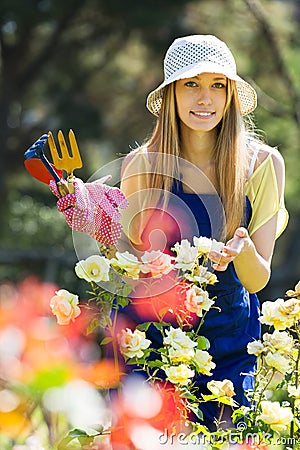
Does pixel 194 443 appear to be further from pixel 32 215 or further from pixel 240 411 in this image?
pixel 32 215

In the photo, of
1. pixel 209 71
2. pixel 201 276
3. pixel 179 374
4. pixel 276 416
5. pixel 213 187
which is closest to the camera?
pixel 276 416

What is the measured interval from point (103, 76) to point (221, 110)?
7.66 meters

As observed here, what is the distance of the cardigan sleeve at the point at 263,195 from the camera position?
78.0 inches

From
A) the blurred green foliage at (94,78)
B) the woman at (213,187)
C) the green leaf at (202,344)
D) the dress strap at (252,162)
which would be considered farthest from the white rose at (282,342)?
the blurred green foliage at (94,78)

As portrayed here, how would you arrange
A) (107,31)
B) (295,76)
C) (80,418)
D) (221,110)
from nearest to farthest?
1. (80,418)
2. (221,110)
3. (295,76)
4. (107,31)

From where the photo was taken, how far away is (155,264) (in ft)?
4.94

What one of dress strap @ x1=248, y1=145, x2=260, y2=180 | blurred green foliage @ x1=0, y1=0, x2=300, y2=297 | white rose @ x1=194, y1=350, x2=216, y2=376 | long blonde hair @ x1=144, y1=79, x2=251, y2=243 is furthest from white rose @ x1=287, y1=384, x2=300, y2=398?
blurred green foliage @ x1=0, y1=0, x2=300, y2=297

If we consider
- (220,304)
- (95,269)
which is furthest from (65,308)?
(220,304)

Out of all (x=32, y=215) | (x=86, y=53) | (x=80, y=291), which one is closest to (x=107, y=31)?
(x=86, y=53)

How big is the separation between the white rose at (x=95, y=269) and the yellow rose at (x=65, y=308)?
0.07 meters

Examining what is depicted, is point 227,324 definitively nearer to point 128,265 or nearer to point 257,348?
point 257,348

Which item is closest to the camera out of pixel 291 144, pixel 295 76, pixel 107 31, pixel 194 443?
pixel 194 443

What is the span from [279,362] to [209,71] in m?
0.69

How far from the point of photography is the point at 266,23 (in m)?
7.20
